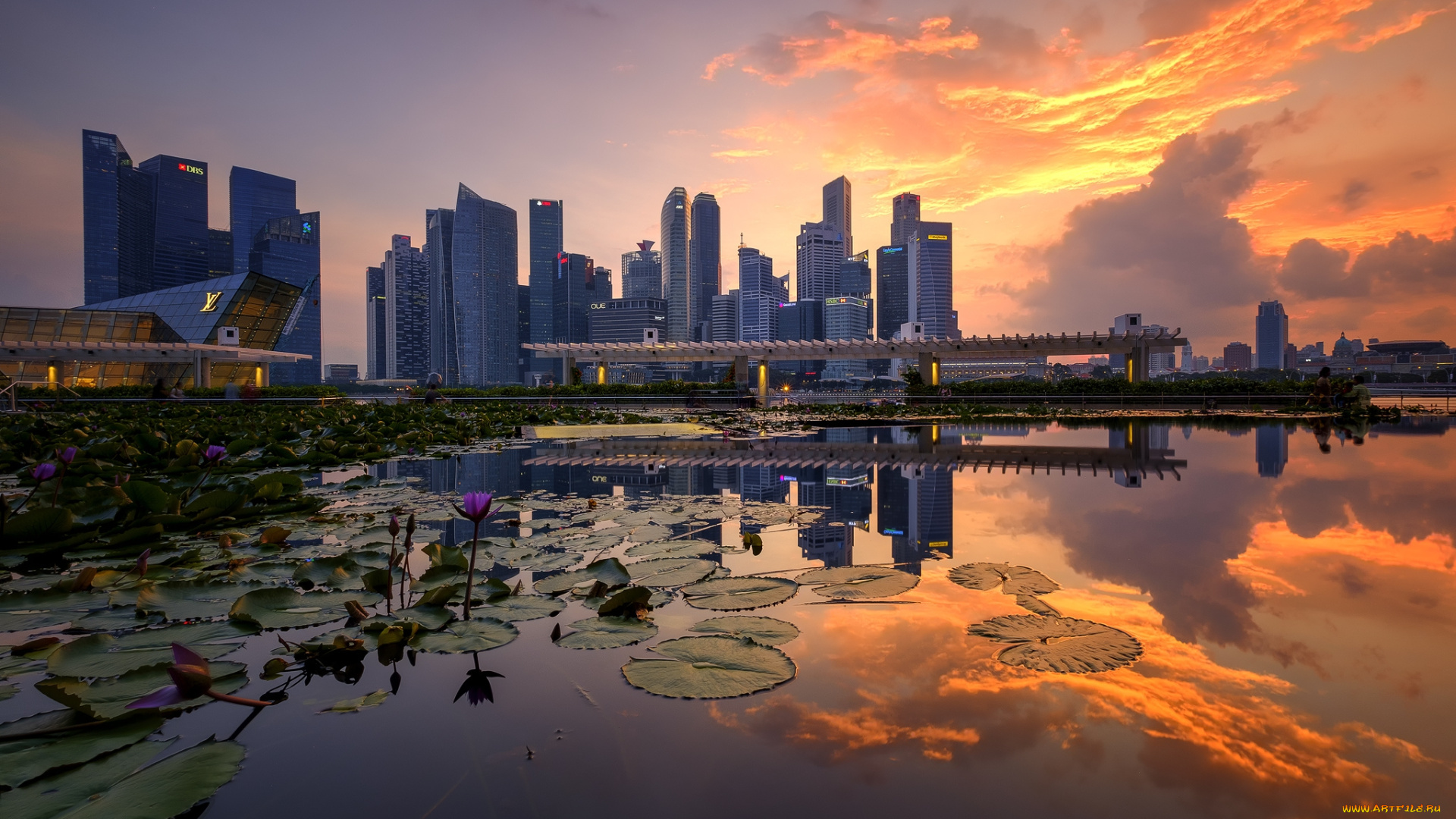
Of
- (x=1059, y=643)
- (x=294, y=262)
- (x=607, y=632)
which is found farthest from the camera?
(x=294, y=262)

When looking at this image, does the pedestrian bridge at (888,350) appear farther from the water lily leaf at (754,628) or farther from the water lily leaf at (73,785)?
the water lily leaf at (73,785)

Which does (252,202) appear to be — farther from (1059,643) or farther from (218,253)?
(1059,643)

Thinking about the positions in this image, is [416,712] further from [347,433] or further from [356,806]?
[347,433]

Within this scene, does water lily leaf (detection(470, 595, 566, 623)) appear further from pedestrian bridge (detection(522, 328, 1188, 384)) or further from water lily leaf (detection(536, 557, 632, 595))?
pedestrian bridge (detection(522, 328, 1188, 384))

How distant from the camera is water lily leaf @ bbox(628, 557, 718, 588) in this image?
9.07 ft

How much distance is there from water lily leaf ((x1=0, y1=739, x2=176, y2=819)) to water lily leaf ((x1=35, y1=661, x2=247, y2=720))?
9cm

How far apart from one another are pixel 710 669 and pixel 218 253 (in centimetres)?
20168

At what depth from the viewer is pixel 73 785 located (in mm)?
1197

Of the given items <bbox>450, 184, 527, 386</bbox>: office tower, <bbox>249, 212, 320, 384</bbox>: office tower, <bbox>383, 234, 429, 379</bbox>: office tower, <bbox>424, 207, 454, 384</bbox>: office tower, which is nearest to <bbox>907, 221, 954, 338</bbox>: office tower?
<bbox>450, 184, 527, 386</bbox>: office tower

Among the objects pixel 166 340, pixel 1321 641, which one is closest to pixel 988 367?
pixel 166 340

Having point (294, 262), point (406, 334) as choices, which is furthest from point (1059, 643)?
point (406, 334)

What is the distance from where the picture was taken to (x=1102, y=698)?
5.54ft

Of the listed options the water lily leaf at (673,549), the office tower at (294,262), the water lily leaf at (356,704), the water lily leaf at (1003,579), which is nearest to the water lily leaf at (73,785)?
the water lily leaf at (356,704)

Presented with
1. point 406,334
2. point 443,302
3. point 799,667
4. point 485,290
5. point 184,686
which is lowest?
point 799,667
